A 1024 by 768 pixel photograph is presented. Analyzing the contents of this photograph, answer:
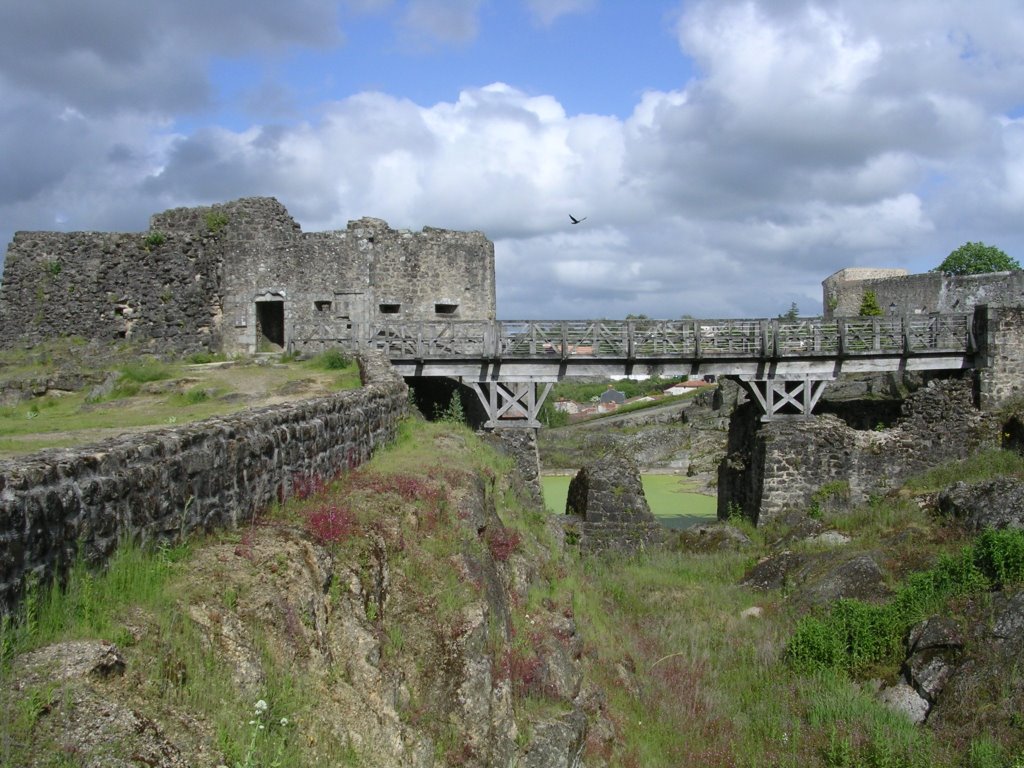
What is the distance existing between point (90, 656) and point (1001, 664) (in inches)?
352

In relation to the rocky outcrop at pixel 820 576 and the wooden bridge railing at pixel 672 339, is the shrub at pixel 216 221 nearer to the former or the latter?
the wooden bridge railing at pixel 672 339

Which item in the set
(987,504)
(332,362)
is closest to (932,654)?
(987,504)

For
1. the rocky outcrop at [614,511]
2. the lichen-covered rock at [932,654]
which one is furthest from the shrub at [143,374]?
the lichen-covered rock at [932,654]

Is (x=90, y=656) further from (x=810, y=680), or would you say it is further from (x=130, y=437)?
(x=810, y=680)

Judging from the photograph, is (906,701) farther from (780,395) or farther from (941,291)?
(941,291)

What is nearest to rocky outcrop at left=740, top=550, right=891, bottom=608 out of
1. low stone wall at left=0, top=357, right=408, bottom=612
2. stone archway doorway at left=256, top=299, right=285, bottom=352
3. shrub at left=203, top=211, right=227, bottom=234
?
low stone wall at left=0, top=357, right=408, bottom=612

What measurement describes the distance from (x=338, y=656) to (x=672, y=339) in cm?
1554

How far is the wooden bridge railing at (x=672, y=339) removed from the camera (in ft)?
63.6

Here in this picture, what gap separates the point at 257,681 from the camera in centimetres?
421

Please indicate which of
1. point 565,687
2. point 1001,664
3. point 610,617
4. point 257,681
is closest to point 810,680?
point 1001,664

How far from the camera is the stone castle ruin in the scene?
20344mm

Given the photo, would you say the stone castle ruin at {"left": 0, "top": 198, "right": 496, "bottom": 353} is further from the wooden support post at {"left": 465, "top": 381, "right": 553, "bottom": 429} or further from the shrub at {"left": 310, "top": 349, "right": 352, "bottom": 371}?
the wooden support post at {"left": 465, "top": 381, "right": 553, "bottom": 429}

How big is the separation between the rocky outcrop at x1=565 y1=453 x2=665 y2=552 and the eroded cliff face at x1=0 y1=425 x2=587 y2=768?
678 cm

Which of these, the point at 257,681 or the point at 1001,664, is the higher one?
the point at 257,681
